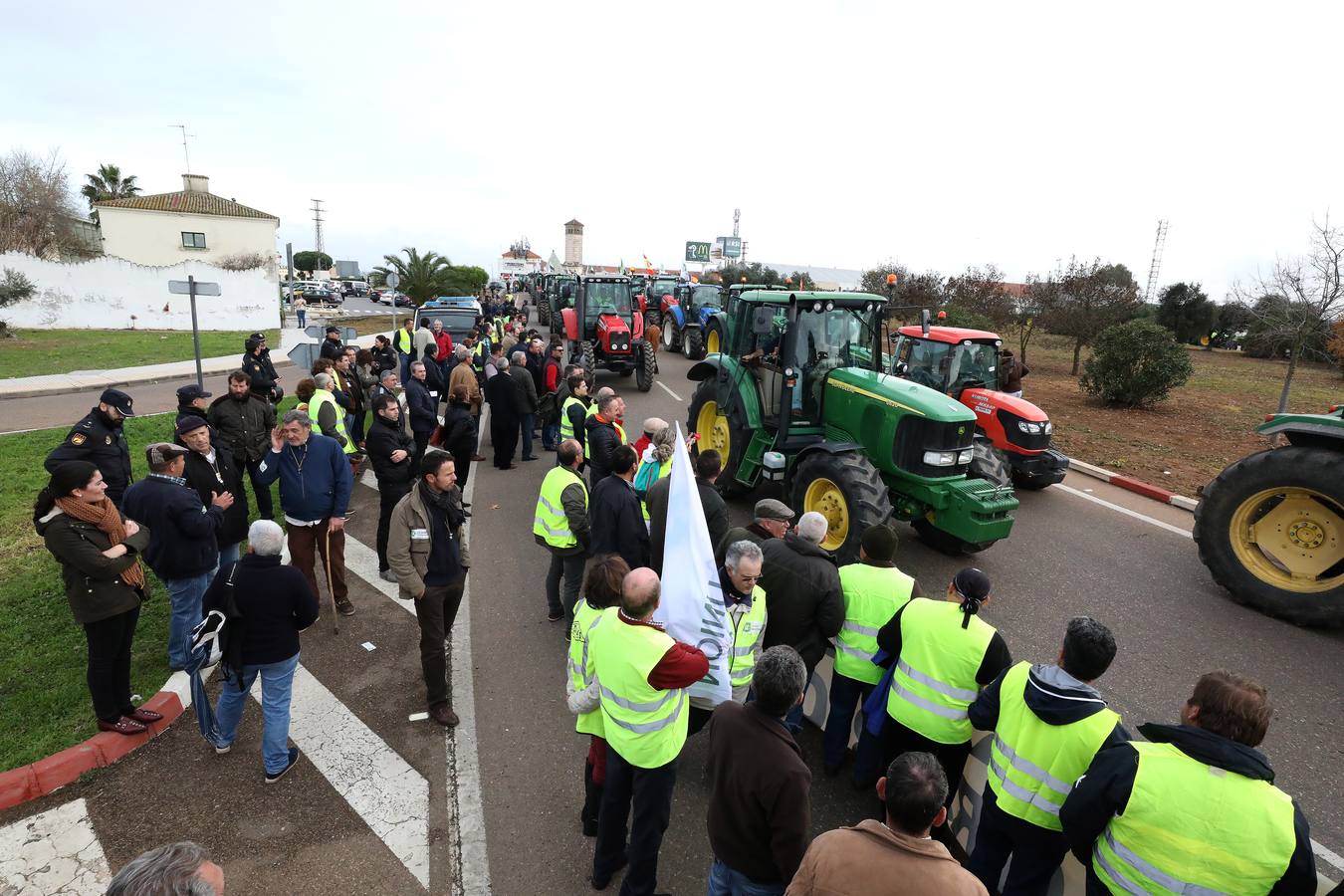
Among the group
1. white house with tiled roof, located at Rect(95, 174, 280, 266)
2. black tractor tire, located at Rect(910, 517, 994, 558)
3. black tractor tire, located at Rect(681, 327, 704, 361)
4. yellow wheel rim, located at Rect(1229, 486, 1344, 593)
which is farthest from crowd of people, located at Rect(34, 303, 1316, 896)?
white house with tiled roof, located at Rect(95, 174, 280, 266)

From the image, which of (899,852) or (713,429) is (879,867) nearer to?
(899,852)

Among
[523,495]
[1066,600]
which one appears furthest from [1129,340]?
[523,495]

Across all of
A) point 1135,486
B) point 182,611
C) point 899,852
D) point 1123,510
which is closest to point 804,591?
point 899,852

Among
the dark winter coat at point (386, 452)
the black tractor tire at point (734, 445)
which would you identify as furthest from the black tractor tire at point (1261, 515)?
the dark winter coat at point (386, 452)

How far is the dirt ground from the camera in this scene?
36.4 feet

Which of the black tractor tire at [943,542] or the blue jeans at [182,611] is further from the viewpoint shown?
the black tractor tire at [943,542]

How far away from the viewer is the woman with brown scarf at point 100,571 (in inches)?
147

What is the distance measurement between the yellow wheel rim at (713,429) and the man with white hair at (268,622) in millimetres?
5541

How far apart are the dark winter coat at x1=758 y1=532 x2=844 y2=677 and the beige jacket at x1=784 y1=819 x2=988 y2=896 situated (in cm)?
170

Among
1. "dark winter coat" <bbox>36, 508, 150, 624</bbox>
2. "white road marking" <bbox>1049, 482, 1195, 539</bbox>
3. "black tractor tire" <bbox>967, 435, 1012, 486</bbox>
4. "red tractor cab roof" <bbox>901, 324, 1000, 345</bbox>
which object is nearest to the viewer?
"dark winter coat" <bbox>36, 508, 150, 624</bbox>

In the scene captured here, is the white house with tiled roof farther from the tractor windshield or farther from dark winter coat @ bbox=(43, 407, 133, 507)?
dark winter coat @ bbox=(43, 407, 133, 507)

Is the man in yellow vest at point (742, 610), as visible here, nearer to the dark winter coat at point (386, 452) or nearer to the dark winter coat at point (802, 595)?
the dark winter coat at point (802, 595)

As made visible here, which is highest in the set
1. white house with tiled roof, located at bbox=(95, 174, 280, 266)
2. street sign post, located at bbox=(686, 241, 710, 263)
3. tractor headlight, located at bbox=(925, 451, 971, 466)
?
street sign post, located at bbox=(686, 241, 710, 263)

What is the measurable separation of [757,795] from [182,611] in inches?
169
